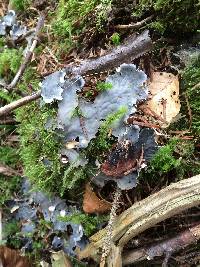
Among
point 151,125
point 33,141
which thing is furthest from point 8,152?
point 151,125

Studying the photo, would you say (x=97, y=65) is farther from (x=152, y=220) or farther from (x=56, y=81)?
(x=152, y=220)

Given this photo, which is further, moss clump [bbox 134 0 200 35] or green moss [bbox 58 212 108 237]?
green moss [bbox 58 212 108 237]

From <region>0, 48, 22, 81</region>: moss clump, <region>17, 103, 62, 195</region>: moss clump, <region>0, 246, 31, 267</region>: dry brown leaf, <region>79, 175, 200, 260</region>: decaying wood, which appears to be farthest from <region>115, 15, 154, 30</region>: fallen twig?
<region>0, 246, 31, 267</region>: dry brown leaf

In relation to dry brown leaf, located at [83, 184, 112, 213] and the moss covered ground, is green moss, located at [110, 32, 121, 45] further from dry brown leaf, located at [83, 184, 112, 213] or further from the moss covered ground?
dry brown leaf, located at [83, 184, 112, 213]

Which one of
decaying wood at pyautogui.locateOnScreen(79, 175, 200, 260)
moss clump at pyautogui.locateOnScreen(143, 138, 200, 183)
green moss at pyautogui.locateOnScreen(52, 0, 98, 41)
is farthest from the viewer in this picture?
green moss at pyautogui.locateOnScreen(52, 0, 98, 41)

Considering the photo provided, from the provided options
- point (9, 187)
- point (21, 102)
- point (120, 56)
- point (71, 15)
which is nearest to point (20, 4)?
point (71, 15)
